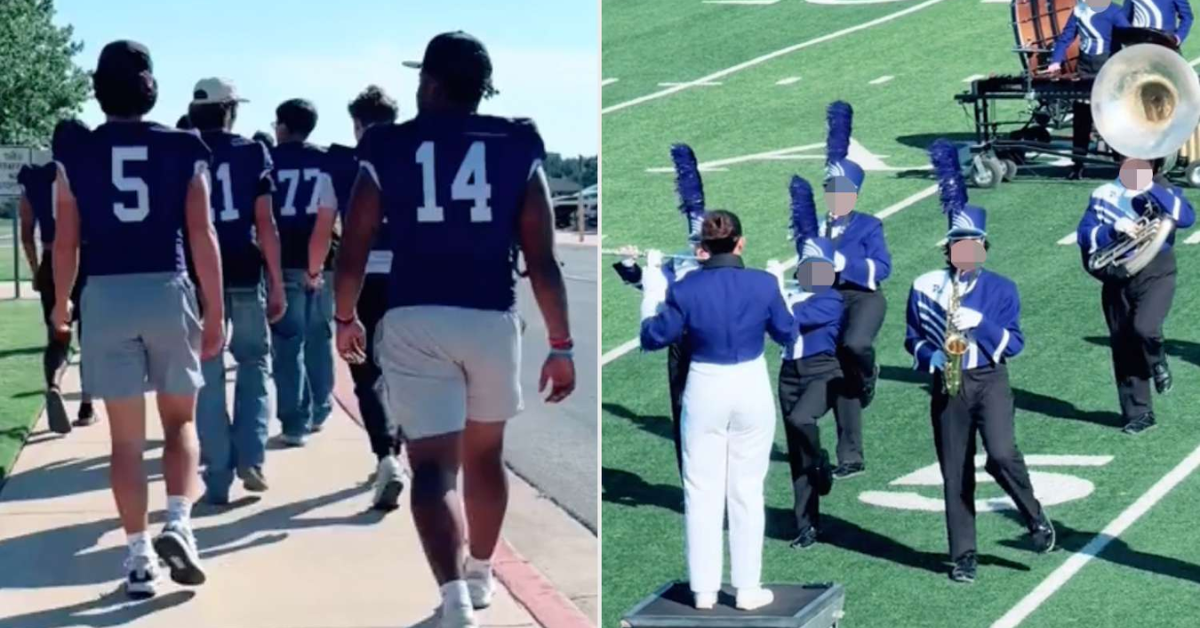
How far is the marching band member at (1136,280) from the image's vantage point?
10.9 meters

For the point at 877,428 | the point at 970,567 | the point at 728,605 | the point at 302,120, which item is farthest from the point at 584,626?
the point at 877,428

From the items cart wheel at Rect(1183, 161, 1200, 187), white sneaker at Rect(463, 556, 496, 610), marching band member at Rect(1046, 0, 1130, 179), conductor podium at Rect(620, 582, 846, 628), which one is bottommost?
conductor podium at Rect(620, 582, 846, 628)

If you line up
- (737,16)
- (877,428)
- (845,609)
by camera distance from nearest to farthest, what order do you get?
(845,609) < (877,428) < (737,16)

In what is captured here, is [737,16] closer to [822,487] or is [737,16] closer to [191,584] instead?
[822,487]

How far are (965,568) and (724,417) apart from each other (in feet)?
6.02

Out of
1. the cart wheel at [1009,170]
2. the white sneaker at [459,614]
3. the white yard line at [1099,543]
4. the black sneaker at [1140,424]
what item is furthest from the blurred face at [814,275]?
the cart wheel at [1009,170]

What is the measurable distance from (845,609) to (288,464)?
120 inches

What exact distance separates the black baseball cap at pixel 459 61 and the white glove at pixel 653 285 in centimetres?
240

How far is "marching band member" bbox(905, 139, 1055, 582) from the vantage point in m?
8.60

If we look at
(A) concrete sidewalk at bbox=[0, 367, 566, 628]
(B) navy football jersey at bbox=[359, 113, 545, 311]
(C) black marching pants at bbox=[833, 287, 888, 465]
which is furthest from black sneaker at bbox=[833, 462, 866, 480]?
(B) navy football jersey at bbox=[359, 113, 545, 311]

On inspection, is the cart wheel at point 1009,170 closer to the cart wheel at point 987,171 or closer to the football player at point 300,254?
the cart wheel at point 987,171

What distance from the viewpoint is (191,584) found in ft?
23.6

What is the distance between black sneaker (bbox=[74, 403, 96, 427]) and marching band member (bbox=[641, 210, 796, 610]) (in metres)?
5.36

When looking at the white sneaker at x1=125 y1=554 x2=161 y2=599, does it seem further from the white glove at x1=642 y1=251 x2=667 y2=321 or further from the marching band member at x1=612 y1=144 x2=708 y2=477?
the marching band member at x1=612 y1=144 x2=708 y2=477
